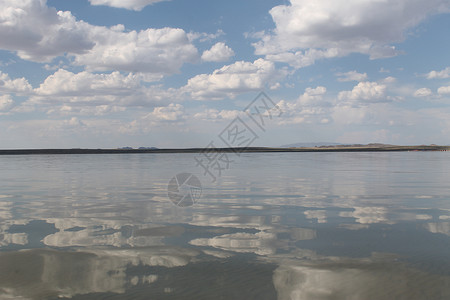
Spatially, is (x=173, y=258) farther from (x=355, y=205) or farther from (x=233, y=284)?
(x=355, y=205)

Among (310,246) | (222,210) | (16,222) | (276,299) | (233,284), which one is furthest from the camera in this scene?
(222,210)

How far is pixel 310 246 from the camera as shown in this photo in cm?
938

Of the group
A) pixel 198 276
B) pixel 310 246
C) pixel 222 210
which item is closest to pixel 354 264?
pixel 310 246

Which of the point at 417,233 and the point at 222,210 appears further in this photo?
the point at 222,210

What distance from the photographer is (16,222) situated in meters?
12.4

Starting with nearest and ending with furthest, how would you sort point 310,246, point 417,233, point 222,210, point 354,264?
point 354,264 < point 310,246 < point 417,233 < point 222,210

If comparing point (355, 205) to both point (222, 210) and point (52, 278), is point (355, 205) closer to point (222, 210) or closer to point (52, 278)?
point (222, 210)

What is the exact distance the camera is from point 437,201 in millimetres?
16891

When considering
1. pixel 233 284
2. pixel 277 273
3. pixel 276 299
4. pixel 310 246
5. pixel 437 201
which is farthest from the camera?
pixel 437 201

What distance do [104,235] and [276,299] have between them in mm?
6185

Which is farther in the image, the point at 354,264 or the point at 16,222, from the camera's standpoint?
the point at 16,222

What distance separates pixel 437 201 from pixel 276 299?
13.8m

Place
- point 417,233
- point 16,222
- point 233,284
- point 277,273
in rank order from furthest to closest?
point 16,222
point 417,233
point 277,273
point 233,284

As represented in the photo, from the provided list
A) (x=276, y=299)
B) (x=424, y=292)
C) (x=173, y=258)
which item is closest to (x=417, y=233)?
(x=424, y=292)
